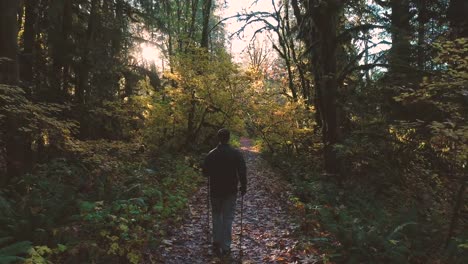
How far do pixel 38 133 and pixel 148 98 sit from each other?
31.4 ft

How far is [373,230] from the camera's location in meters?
6.20

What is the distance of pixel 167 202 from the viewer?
9.38m

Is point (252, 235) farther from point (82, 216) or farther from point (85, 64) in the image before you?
point (85, 64)

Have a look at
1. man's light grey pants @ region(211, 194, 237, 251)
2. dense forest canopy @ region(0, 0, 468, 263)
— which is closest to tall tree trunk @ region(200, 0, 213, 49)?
dense forest canopy @ region(0, 0, 468, 263)

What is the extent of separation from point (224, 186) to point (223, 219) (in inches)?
23.9

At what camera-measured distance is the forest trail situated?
672 cm

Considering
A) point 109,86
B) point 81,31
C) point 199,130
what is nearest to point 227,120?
point 199,130

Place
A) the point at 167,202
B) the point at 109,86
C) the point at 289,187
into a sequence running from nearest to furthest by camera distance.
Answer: the point at 167,202 < the point at 289,187 < the point at 109,86

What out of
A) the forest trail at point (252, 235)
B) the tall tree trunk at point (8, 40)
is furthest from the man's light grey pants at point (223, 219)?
the tall tree trunk at point (8, 40)

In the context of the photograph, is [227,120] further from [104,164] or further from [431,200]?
[431,200]

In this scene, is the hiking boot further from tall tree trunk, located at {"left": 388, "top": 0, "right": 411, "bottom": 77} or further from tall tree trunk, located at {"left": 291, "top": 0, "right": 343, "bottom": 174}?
tall tree trunk, located at {"left": 388, "top": 0, "right": 411, "bottom": 77}

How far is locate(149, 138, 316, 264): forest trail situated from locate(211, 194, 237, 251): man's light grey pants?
288 millimetres

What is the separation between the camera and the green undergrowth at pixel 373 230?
5.68 metres

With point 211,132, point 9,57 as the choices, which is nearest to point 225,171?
point 9,57
